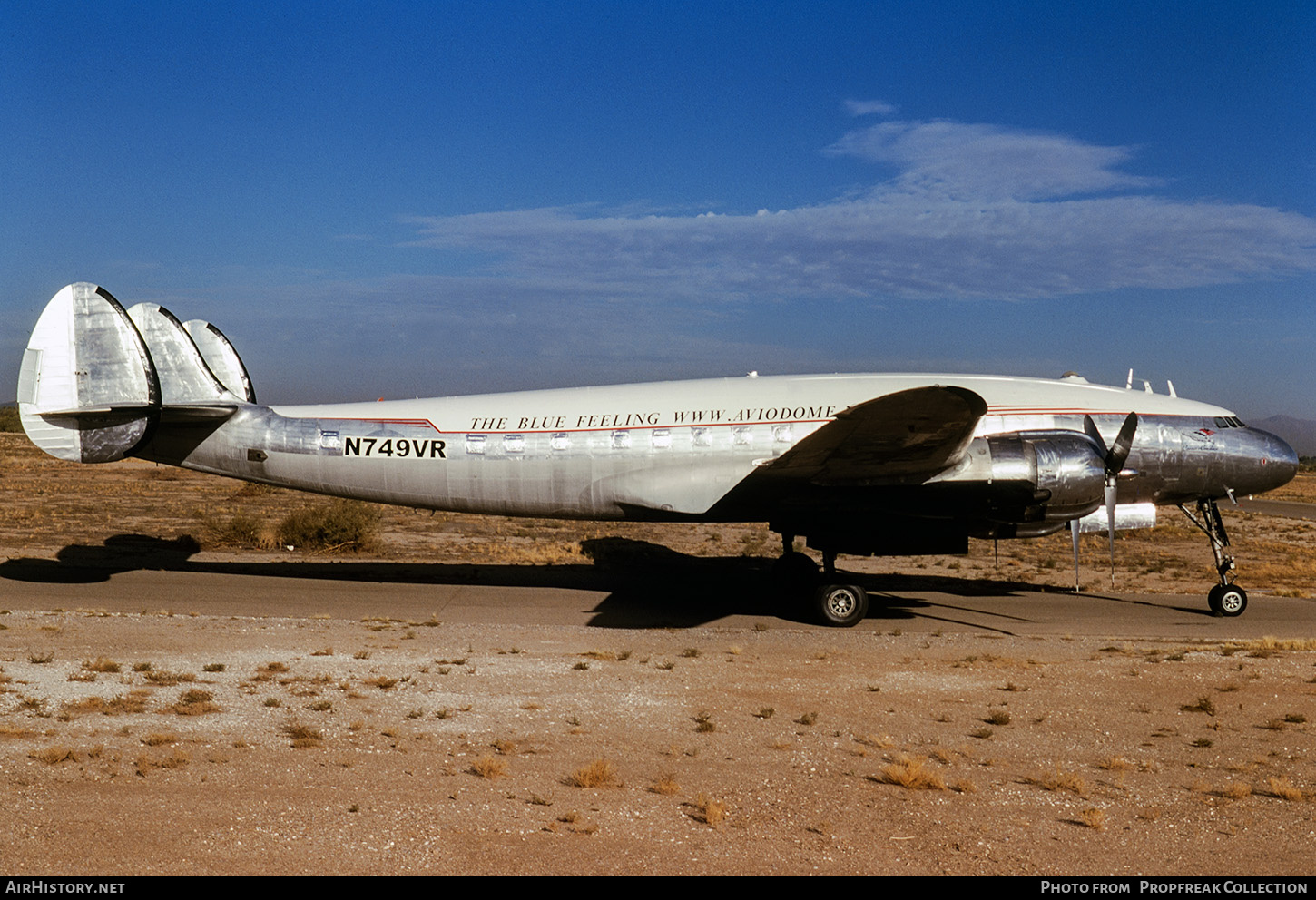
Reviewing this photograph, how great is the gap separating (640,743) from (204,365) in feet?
42.9

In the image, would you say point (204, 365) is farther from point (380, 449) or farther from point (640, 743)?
point (640, 743)

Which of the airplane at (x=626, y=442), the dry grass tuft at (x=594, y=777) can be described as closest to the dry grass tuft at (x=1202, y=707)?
the airplane at (x=626, y=442)

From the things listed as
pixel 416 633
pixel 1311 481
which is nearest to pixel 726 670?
pixel 416 633

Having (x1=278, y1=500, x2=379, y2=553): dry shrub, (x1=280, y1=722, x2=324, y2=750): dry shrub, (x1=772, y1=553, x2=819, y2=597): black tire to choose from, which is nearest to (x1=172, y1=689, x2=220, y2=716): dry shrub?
(x1=280, y1=722, x2=324, y2=750): dry shrub

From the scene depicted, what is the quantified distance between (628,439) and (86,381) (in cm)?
982

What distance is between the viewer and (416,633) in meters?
14.5

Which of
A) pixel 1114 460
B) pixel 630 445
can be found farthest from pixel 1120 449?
pixel 630 445

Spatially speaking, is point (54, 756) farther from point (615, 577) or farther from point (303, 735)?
point (615, 577)

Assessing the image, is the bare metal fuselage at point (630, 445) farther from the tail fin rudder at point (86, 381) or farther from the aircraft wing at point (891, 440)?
the aircraft wing at point (891, 440)

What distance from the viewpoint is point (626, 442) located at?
17.0 metres

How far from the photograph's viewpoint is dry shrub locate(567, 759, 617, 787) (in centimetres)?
802

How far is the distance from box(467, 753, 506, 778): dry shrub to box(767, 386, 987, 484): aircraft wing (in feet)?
22.5

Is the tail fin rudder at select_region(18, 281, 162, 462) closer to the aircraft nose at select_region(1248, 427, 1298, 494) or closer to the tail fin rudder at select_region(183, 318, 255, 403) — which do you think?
the tail fin rudder at select_region(183, 318, 255, 403)

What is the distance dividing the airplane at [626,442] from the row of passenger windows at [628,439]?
0.03m
